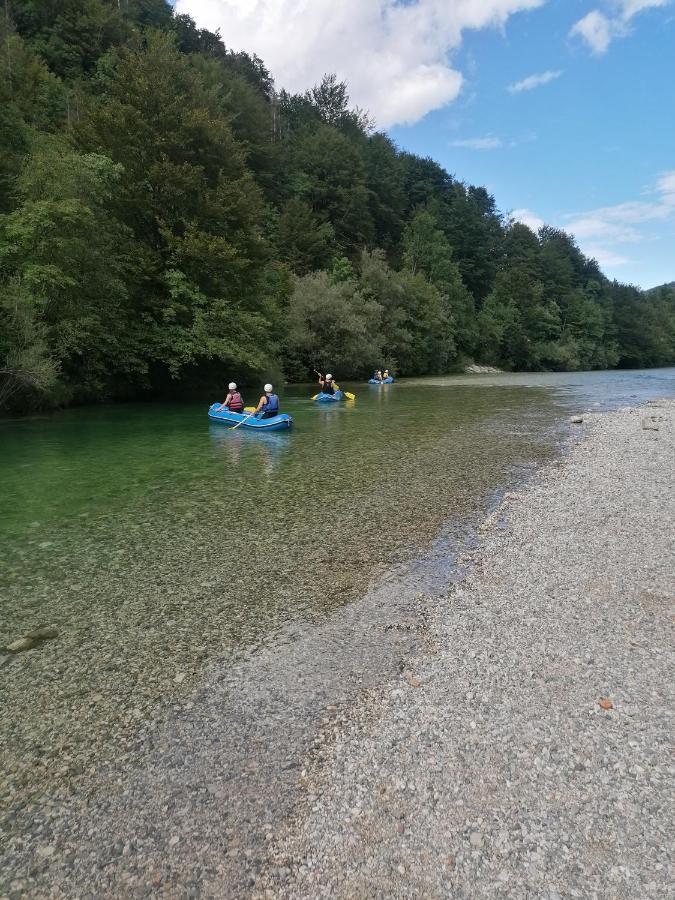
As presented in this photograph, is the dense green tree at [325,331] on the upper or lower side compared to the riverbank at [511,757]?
upper

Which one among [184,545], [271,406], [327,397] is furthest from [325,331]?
[184,545]

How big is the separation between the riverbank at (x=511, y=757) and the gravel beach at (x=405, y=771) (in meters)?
0.01

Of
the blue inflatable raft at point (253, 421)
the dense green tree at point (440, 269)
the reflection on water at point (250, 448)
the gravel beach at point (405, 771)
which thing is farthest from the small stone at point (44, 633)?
the dense green tree at point (440, 269)

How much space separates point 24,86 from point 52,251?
18167 mm

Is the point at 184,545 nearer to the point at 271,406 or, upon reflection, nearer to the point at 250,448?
the point at 250,448

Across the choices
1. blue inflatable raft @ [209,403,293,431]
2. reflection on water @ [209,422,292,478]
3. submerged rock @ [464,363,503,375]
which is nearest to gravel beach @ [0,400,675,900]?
reflection on water @ [209,422,292,478]

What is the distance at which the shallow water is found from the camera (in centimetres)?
422

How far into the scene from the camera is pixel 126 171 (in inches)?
1030

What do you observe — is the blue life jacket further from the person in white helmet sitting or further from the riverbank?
the riverbank

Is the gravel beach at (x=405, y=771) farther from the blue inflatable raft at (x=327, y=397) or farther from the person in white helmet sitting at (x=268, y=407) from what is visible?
the blue inflatable raft at (x=327, y=397)

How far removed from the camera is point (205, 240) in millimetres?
26422

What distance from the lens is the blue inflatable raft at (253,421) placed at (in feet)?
55.6

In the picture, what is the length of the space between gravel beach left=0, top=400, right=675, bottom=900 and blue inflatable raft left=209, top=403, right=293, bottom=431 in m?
11.9

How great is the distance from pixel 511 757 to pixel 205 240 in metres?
27.5
